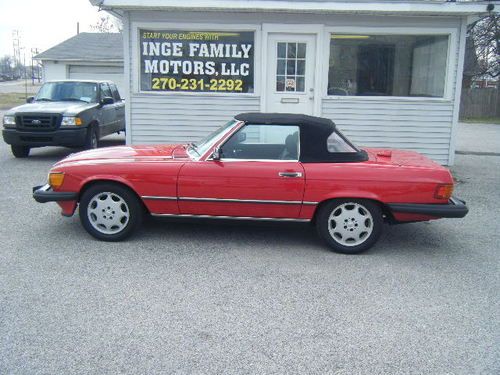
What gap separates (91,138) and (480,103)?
26610 millimetres

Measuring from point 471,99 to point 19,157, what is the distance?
2735 centimetres

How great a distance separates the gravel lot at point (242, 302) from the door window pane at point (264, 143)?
746 millimetres

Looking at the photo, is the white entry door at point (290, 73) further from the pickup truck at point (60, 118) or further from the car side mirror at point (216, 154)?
the car side mirror at point (216, 154)

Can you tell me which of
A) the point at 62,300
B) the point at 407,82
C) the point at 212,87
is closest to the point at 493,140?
the point at 407,82

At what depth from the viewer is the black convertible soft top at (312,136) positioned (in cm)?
504

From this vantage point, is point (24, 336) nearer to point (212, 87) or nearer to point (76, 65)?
point (212, 87)

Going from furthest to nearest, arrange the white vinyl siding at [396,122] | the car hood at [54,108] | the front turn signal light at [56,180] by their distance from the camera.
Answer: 1. the car hood at [54,108]
2. the white vinyl siding at [396,122]
3. the front turn signal light at [56,180]

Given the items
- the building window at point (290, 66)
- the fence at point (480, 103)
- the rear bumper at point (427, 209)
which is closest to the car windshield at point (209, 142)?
the rear bumper at point (427, 209)

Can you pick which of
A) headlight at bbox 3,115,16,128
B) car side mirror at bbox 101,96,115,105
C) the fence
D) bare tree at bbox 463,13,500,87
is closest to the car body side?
headlight at bbox 3,115,16,128

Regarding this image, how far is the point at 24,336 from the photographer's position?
3.27 meters

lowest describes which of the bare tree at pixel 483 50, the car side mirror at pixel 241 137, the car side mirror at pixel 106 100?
the car side mirror at pixel 241 137

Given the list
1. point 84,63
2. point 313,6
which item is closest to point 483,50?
point 84,63

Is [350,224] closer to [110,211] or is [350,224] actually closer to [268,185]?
[268,185]

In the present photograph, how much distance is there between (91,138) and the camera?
414 inches
